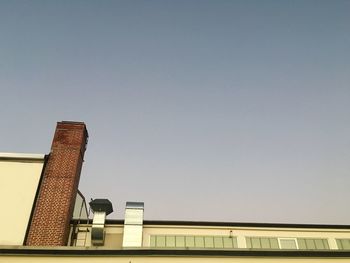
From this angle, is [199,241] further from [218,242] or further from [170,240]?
[170,240]

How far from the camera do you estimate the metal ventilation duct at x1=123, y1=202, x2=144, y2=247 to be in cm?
1586

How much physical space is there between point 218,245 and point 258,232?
7.70 feet

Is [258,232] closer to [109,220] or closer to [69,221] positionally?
[109,220]

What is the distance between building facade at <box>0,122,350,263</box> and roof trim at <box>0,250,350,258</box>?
4 cm

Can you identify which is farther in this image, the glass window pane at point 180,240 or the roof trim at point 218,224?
the roof trim at point 218,224

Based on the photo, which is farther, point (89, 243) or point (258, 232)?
point (258, 232)

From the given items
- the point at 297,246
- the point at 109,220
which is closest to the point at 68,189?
the point at 109,220

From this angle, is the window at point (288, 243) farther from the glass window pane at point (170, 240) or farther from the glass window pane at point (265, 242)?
the glass window pane at point (170, 240)

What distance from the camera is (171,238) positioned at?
16750mm

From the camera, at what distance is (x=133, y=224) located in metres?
16.3

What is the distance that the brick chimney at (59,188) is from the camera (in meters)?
15.0

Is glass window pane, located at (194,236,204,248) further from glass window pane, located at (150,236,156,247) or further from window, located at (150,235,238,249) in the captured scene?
glass window pane, located at (150,236,156,247)

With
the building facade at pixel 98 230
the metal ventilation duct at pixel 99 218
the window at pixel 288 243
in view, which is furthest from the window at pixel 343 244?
the metal ventilation duct at pixel 99 218

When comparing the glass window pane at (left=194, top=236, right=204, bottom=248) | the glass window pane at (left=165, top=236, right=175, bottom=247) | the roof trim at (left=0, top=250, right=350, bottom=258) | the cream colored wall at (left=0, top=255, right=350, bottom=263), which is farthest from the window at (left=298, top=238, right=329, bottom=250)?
the glass window pane at (left=165, top=236, right=175, bottom=247)
